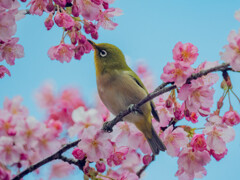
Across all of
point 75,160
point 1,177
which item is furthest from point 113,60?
point 1,177

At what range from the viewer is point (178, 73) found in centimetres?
212

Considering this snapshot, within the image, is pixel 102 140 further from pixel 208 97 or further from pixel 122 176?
pixel 208 97

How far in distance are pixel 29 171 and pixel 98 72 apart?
4.12 feet

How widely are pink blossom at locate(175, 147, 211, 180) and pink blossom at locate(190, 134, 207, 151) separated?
131 millimetres

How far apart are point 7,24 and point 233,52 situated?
138cm

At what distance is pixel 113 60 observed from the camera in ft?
11.4

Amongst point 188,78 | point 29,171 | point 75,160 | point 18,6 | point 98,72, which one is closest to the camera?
Answer: point 188,78

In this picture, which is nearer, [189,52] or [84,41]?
[189,52]

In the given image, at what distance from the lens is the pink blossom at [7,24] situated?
A: 2236 millimetres

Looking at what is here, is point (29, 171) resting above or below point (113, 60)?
below

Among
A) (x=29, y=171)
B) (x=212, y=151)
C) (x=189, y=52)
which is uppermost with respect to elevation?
(x=189, y=52)

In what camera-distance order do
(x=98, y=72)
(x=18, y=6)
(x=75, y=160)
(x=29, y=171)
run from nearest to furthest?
(x=18, y=6) < (x=29, y=171) < (x=75, y=160) < (x=98, y=72)

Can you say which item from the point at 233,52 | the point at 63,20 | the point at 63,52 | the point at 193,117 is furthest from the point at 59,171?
the point at 233,52

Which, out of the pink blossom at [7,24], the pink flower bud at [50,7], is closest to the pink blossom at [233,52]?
the pink flower bud at [50,7]
